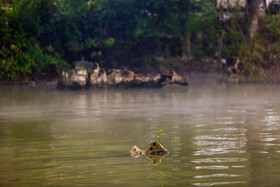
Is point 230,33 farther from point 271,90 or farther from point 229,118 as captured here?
point 229,118

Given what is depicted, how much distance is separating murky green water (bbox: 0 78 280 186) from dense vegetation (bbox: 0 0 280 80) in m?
5.38

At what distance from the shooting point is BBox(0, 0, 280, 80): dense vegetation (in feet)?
72.3

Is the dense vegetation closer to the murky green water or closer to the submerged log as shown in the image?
the murky green water

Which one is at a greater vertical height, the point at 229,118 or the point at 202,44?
the point at 202,44

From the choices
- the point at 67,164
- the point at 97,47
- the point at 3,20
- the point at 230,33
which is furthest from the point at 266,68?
the point at 67,164

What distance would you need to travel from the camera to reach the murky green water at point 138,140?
602 cm

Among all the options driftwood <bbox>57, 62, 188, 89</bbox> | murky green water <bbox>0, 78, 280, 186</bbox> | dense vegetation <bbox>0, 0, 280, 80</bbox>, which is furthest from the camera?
dense vegetation <bbox>0, 0, 280, 80</bbox>

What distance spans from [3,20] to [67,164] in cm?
1608

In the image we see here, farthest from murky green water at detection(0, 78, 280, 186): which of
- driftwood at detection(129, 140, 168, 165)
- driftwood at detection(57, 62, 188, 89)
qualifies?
driftwood at detection(57, 62, 188, 89)

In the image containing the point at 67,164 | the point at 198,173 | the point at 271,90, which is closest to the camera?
the point at 198,173

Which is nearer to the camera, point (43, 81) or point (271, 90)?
point (271, 90)

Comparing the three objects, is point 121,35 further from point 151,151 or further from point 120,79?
point 151,151

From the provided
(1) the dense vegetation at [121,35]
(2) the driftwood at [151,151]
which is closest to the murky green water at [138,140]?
(2) the driftwood at [151,151]

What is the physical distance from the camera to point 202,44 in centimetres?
2620
